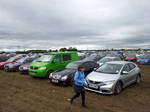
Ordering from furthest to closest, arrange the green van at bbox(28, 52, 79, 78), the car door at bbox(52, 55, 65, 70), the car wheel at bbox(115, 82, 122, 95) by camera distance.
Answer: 1. the car door at bbox(52, 55, 65, 70)
2. the green van at bbox(28, 52, 79, 78)
3. the car wheel at bbox(115, 82, 122, 95)

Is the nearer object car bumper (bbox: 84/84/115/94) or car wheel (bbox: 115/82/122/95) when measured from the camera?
car bumper (bbox: 84/84/115/94)

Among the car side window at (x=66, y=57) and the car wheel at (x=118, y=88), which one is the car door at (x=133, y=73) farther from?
the car side window at (x=66, y=57)

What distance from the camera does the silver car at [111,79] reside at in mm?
5371

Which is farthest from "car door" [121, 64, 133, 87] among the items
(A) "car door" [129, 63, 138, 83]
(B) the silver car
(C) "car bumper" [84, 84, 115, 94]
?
(C) "car bumper" [84, 84, 115, 94]

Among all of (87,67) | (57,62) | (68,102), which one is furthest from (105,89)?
(57,62)

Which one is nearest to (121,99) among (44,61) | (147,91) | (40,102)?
(147,91)

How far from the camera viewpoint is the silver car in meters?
5.37

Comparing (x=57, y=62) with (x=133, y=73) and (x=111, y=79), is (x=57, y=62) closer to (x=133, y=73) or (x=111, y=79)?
(x=111, y=79)

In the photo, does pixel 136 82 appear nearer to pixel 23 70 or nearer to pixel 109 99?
pixel 109 99

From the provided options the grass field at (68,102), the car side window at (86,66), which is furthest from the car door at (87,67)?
the grass field at (68,102)

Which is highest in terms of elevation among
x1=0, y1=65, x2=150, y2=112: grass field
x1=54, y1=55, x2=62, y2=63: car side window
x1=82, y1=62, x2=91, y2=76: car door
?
x1=54, y1=55, x2=62, y2=63: car side window

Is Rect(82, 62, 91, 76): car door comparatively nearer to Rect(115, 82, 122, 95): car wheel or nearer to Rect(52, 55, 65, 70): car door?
Rect(52, 55, 65, 70): car door

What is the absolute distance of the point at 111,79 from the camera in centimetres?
547

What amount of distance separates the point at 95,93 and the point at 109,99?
82 centimetres
